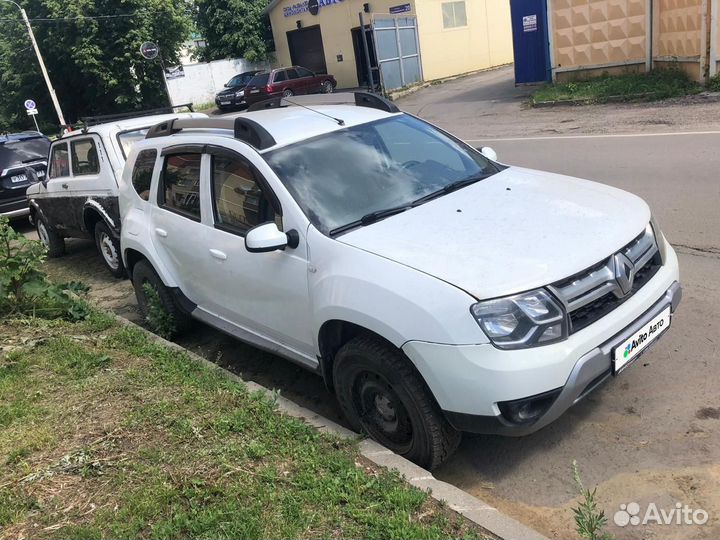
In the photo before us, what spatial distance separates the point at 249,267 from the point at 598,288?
2114 mm

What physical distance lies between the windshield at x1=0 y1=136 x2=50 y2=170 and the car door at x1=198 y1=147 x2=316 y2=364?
9545 mm

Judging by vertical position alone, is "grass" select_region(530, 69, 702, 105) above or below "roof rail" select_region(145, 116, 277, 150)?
below

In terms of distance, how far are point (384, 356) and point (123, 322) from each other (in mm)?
3376

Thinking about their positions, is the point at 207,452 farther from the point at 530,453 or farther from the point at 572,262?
the point at 572,262

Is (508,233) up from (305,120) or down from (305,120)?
down

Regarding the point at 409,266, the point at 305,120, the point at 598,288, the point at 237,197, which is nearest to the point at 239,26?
the point at 305,120

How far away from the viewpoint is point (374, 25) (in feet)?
84.8

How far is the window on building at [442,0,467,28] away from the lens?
29.6 metres

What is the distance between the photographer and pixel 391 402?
3.36 m

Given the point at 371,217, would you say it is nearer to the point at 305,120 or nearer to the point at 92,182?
the point at 305,120

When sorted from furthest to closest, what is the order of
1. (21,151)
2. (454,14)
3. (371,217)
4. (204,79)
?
(204,79) < (454,14) < (21,151) < (371,217)

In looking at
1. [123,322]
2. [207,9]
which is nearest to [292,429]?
[123,322]

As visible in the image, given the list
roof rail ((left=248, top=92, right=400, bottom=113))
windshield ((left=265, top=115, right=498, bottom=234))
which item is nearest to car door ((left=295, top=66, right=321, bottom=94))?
roof rail ((left=248, top=92, right=400, bottom=113))

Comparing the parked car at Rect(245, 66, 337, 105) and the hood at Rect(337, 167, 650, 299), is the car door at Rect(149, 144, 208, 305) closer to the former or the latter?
the hood at Rect(337, 167, 650, 299)
